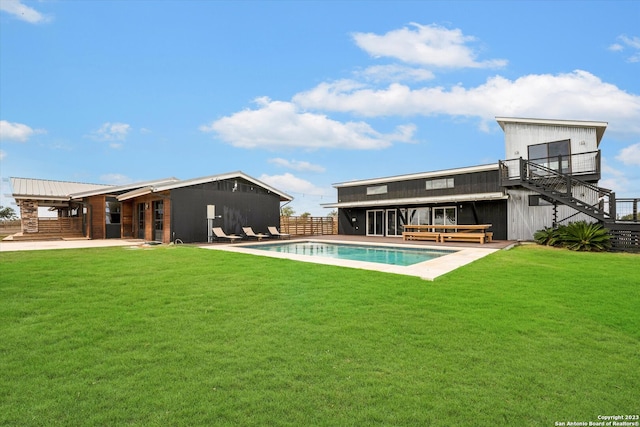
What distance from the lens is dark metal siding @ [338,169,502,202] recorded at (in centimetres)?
1929

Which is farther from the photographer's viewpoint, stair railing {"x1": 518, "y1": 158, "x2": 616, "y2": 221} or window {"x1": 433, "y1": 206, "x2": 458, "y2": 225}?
window {"x1": 433, "y1": 206, "x2": 458, "y2": 225}

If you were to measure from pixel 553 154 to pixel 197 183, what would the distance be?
1834 cm

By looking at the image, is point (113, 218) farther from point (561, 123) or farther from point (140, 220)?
point (561, 123)

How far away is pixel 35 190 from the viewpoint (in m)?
22.3

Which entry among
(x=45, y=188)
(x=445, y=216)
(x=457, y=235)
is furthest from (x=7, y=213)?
(x=457, y=235)

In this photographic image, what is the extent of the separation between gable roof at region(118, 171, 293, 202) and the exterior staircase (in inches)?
514

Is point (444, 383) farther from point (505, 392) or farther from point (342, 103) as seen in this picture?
point (342, 103)

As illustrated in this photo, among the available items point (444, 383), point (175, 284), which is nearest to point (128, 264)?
point (175, 284)

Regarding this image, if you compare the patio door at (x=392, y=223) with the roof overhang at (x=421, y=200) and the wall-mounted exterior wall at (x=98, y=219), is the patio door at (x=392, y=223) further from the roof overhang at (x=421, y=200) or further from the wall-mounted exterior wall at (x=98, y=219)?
the wall-mounted exterior wall at (x=98, y=219)

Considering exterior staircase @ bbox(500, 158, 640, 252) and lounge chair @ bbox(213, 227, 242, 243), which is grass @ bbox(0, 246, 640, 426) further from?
lounge chair @ bbox(213, 227, 242, 243)

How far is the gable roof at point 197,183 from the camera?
16311 millimetres

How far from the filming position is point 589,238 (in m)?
13.0

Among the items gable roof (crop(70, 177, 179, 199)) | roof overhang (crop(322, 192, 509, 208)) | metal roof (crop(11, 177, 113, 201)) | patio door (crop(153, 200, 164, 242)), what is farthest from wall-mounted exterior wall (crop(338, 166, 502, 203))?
metal roof (crop(11, 177, 113, 201))

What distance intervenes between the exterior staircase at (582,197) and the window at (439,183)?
140 inches
